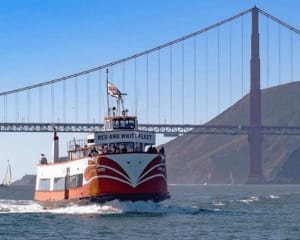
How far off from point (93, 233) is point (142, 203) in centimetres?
1370

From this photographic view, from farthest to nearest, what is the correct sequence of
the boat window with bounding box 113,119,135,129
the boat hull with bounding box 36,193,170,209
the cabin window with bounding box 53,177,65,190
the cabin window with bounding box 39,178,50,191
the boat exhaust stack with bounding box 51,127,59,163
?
the boat exhaust stack with bounding box 51,127,59,163, the cabin window with bounding box 39,178,50,191, the cabin window with bounding box 53,177,65,190, the boat window with bounding box 113,119,135,129, the boat hull with bounding box 36,193,170,209

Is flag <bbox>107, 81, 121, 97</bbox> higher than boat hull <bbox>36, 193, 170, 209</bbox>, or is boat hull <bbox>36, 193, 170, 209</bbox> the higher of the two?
flag <bbox>107, 81, 121, 97</bbox>

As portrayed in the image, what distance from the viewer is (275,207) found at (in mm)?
92062

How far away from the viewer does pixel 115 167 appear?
240 ft

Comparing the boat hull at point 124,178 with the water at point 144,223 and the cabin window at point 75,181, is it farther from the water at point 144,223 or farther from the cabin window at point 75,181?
the cabin window at point 75,181

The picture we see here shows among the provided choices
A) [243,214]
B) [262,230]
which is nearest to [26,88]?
[243,214]

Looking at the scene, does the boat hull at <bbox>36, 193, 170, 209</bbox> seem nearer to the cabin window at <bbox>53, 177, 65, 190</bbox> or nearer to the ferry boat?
the ferry boat

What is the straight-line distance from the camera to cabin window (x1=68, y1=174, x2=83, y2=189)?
252ft

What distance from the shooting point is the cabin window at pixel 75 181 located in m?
76.8

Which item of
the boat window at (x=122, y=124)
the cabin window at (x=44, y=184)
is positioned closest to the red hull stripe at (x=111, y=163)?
the boat window at (x=122, y=124)

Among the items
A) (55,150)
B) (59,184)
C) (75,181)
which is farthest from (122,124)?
(55,150)

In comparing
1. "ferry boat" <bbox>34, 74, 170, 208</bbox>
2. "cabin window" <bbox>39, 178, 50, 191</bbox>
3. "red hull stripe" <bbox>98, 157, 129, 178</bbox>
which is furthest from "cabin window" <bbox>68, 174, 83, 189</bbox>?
"cabin window" <bbox>39, 178, 50, 191</bbox>

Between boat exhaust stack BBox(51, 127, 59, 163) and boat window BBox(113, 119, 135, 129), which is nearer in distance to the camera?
boat window BBox(113, 119, 135, 129)

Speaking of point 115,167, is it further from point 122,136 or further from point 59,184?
point 59,184
